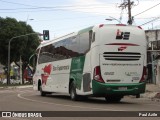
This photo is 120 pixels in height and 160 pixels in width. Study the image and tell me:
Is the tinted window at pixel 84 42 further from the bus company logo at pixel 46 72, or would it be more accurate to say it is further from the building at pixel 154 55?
the building at pixel 154 55

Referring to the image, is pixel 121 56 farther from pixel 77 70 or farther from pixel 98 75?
pixel 77 70

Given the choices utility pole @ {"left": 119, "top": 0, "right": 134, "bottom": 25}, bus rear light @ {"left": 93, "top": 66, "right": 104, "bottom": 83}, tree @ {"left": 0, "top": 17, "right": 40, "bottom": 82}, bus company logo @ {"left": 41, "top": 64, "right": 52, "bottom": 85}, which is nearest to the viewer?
bus rear light @ {"left": 93, "top": 66, "right": 104, "bottom": 83}

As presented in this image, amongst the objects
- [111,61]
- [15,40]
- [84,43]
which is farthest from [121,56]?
[15,40]

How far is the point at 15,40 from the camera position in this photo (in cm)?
7756

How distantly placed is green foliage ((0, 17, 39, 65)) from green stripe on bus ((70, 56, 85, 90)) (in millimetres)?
53854

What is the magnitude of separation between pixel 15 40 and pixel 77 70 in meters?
54.7

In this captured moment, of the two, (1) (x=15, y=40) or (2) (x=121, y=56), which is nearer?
(2) (x=121, y=56)

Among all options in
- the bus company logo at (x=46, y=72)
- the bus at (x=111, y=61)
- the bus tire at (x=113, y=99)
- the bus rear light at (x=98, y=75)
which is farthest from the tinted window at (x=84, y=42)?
the bus company logo at (x=46, y=72)

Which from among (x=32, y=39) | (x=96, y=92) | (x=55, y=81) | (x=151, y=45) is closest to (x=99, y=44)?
(x=96, y=92)

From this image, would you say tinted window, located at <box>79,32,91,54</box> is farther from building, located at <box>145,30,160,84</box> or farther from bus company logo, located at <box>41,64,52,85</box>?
building, located at <box>145,30,160,84</box>

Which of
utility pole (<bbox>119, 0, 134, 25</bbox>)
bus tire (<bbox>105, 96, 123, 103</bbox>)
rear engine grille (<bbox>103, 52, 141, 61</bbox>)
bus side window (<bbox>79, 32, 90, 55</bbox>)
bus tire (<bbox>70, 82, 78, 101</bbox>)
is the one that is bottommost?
bus tire (<bbox>105, 96, 123, 103</bbox>)

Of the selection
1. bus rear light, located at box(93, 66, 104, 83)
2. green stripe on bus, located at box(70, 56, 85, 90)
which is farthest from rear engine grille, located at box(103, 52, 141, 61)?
green stripe on bus, located at box(70, 56, 85, 90)

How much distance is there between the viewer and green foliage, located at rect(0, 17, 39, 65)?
78.1 metres

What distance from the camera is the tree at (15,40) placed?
78062 millimetres
